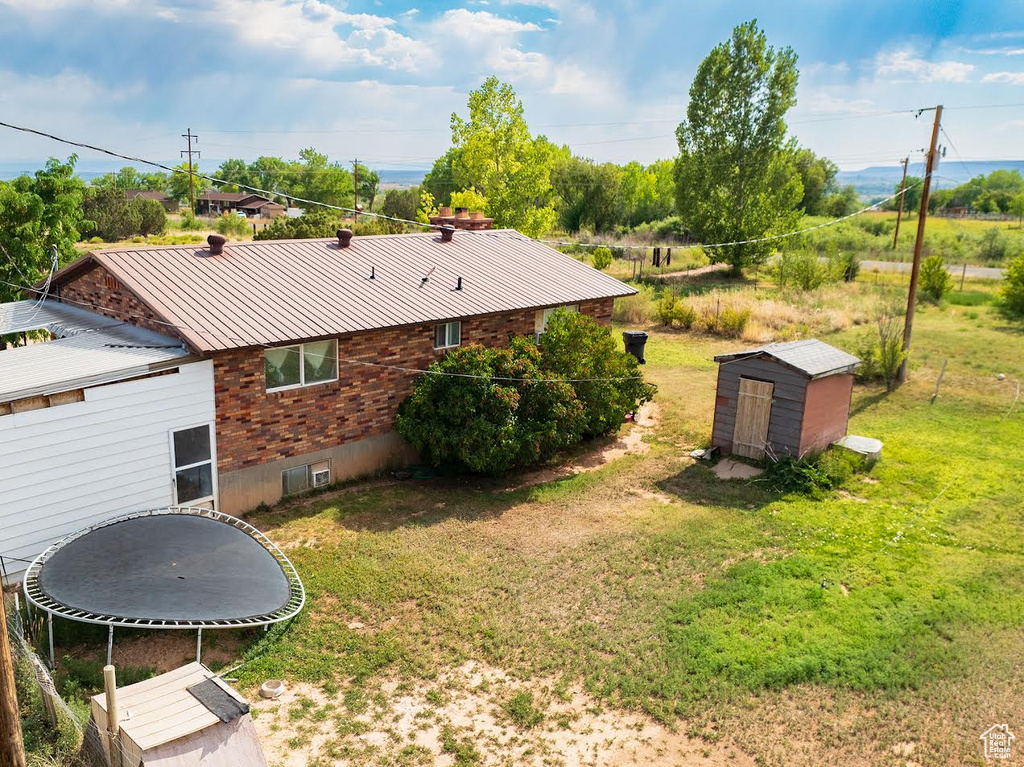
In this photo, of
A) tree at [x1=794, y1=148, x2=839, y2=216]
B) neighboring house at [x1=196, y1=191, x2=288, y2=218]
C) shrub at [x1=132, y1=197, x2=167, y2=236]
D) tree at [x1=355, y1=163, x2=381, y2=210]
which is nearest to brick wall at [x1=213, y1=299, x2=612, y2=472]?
shrub at [x1=132, y1=197, x2=167, y2=236]

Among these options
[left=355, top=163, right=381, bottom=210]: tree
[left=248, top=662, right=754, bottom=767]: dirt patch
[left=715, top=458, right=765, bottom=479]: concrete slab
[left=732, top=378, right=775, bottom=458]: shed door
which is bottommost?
[left=248, top=662, right=754, bottom=767]: dirt patch

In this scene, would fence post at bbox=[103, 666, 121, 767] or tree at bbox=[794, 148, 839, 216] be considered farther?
tree at bbox=[794, 148, 839, 216]

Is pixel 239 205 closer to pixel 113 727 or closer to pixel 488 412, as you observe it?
pixel 488 412

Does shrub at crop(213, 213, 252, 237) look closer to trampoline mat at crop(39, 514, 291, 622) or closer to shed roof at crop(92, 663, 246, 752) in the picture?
trampoline mat at crop(39, 514, 291, 622)

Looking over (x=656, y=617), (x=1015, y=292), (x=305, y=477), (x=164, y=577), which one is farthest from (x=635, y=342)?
(x=1015, y=292)

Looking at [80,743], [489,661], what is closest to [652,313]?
[489,661]

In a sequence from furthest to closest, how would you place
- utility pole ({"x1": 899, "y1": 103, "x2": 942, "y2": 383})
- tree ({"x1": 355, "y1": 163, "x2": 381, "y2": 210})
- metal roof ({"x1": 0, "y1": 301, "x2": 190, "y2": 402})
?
tree ({"x1": 355, "y1": 163, "x2": 381, "y2": 210}) < utility pole ({"x1": 899, "y1": 103, "x2": 942, "y2": 383}) < metal roof ({"x1": 0, "y1": 301, "x2": 190, "y2": 402})

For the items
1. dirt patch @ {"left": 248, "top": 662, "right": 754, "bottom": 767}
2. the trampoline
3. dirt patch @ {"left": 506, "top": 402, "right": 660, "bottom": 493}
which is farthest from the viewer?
dirt patch @ {"left": 506, "top": 402, "right": 660, "bottom": 493}

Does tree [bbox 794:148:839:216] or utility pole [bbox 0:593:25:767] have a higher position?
tree [bbox 794:148:839:216]
